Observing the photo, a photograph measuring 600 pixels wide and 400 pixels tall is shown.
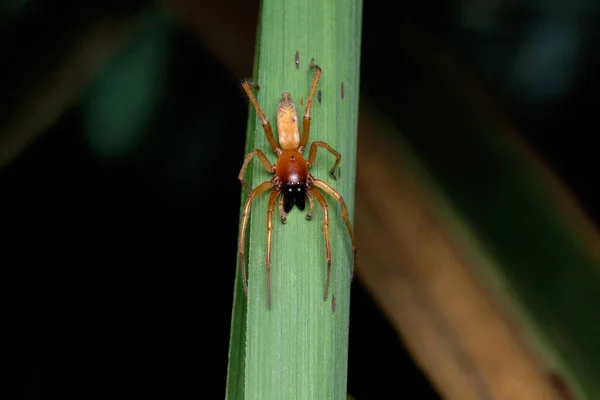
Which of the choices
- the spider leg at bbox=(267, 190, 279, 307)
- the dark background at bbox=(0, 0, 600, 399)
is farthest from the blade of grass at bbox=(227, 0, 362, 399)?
the dark background at bbox=(0, 0, 600, 399)

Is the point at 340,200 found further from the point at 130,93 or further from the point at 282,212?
the point at 130,93

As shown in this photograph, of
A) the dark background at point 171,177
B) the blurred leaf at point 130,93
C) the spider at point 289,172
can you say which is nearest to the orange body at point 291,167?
the spider at point 289,172

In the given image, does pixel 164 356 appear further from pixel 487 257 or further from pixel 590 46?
pixel 590 46

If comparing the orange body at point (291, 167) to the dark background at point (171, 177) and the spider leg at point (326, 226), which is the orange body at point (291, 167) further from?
the dark background at point (171, 177)

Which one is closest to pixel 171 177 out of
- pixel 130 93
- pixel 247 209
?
pixel 130 93

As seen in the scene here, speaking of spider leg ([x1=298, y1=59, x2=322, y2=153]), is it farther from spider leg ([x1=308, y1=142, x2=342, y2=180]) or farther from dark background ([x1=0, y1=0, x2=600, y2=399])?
dark background ([x1=0, y1=0, x2=600, y2=399])

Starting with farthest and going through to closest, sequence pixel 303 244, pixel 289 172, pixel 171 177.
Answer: pixel 171 177
pixel 289 172
pixel 303 244

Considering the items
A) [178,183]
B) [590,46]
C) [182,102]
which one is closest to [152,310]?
[178,183]
